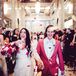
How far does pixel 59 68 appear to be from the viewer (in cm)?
459

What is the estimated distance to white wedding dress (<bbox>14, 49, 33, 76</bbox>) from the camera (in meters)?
4.50

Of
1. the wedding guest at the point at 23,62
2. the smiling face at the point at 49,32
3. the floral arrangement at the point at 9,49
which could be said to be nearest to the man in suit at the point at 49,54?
the smiling face at the point at 49,32

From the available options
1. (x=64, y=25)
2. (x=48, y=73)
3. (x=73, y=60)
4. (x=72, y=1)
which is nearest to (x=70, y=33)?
(x=73, y=60)

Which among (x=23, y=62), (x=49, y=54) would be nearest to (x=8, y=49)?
(x=23, y=62)

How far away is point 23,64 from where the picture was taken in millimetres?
4500

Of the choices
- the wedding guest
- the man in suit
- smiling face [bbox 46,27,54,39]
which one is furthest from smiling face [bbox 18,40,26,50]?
smiling face [bbox 46,27,54,39]

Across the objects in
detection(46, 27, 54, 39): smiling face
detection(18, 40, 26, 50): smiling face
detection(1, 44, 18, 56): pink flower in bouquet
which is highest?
detection(46, 27, 54, 39): smiling face

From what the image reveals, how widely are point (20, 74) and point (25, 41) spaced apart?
552mm

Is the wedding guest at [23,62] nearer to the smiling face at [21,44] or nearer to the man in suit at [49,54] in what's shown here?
the smiling face at [21,44]

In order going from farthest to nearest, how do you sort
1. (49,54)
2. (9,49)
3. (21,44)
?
(9,49) → (21,44) → (49,54)

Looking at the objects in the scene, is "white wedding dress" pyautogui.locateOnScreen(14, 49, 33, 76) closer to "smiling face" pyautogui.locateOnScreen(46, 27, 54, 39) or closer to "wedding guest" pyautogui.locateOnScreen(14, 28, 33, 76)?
"wedding guest" pyautogui.locateOnScreen(14, 28, 33, 76)

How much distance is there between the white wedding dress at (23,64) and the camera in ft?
14.8

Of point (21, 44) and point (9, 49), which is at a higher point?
point (21, 44)

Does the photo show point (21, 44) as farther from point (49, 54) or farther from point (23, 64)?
point (49, 54)
